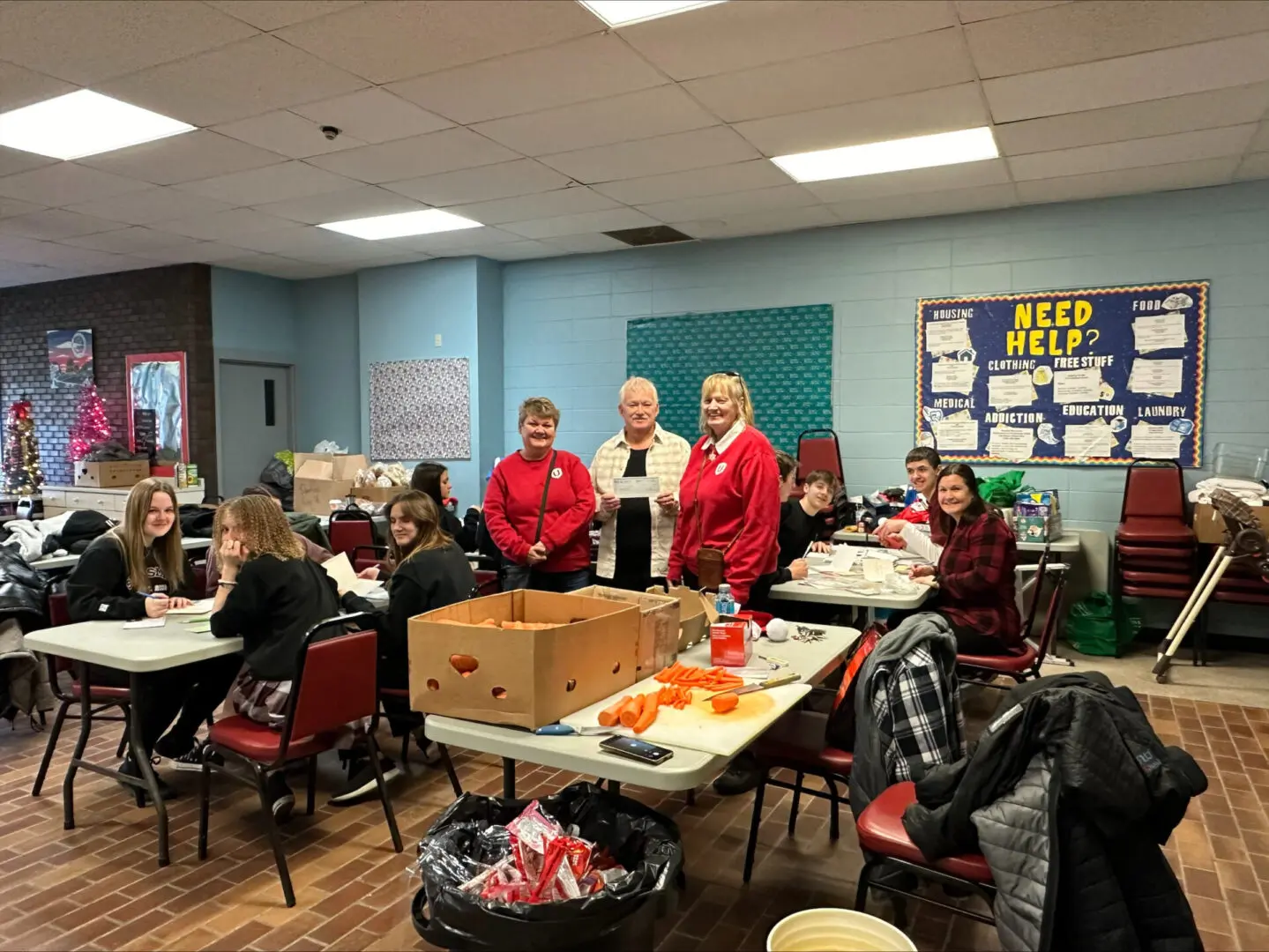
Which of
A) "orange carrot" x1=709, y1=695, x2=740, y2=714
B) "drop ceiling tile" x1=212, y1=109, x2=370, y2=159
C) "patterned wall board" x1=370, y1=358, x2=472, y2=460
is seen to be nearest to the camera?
"orange carrot" x1=709, y1=695, x2=740, y2=714

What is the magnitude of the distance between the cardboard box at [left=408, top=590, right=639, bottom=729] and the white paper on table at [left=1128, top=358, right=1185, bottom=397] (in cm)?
491

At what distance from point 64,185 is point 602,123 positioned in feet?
11.4

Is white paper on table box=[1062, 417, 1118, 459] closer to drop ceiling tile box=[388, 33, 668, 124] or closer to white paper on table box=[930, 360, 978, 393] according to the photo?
white paper on table box=[930, 360, 978, 393]

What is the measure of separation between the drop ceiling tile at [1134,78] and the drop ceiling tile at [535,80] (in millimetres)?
1645

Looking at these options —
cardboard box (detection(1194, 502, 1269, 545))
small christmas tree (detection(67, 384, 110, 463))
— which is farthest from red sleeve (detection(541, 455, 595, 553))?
small christmas tree (detection(67, 384, 110, 463))

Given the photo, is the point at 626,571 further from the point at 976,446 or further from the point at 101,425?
the point at 101,425

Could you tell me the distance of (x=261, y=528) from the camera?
3049mm

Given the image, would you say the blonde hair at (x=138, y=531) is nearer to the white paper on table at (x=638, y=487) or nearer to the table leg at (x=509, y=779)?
the white paper on table at (x=638, y=487)

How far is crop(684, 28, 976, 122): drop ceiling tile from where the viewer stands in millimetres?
3445

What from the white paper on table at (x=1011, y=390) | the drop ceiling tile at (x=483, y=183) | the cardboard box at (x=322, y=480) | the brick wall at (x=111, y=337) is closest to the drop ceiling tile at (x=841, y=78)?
the drop ceiling tile at (x=483, y=183)

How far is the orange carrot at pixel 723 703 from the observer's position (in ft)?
6.62

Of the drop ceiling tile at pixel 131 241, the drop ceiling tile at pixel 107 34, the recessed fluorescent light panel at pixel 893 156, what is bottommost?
the drop ceiling tile at pixel 107 34

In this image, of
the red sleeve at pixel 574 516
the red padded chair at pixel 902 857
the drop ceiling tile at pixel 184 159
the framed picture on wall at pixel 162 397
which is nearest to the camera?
the red padded chair at pixel 902 857

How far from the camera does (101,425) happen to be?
8.54m
